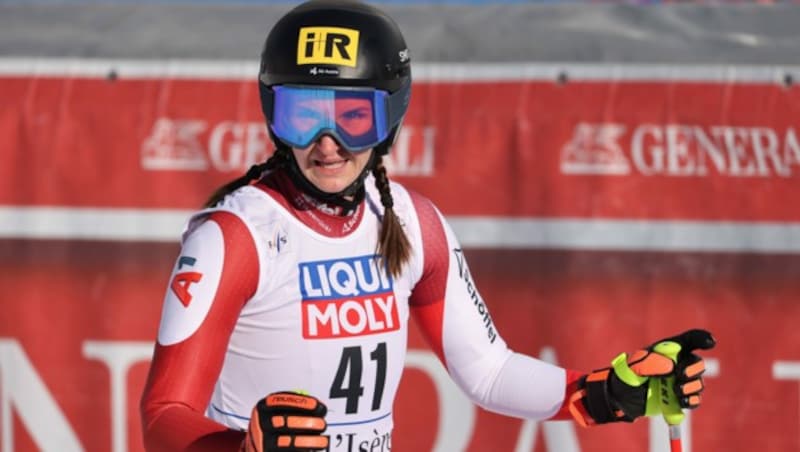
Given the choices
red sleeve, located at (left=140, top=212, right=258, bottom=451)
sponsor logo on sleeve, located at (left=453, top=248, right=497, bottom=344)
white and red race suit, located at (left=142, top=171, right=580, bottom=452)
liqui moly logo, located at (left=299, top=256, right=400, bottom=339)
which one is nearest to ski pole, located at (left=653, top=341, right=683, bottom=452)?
white and red race suit, located at (left=142, top=171, right=580, bottom=452)

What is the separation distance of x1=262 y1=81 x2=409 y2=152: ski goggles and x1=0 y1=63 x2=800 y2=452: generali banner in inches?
72.3

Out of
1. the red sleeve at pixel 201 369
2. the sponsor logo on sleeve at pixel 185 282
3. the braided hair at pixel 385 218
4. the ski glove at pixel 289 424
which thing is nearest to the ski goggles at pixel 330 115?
the braided hair at pixel 385 218

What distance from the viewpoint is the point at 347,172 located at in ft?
10.1

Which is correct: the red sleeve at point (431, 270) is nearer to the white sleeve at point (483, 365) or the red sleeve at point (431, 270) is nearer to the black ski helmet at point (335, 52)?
the white sleeve at point (483, 365)

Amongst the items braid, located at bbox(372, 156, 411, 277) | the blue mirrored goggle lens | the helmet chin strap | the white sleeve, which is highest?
the blue mirrored goggle lens

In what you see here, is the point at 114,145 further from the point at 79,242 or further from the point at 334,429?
the point at 334,429

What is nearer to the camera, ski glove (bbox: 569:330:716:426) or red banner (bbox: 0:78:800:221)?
ski glove (bbox: 569:330:716:426)

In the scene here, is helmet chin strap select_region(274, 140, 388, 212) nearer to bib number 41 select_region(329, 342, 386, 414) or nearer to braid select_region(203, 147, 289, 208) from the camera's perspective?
braid select_region(203, 147, 289, 208)

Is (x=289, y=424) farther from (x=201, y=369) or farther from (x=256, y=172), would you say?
(x=256, y=172)

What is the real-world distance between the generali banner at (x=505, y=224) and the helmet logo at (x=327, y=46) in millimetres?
1844

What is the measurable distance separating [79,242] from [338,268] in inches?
87.7

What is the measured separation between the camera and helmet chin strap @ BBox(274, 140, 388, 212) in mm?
3092

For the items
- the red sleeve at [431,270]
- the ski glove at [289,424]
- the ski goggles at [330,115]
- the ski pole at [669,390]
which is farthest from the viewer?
the red sleeve at [431,270]

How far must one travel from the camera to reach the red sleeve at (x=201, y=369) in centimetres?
273
